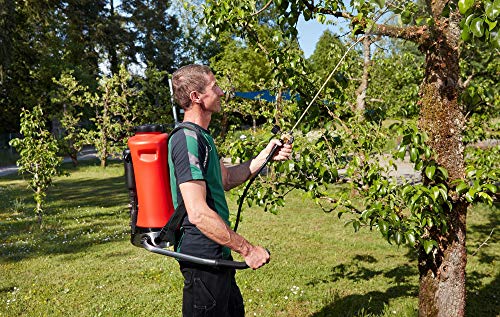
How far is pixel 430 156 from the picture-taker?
11.2ft

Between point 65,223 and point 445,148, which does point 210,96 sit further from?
point 65,223

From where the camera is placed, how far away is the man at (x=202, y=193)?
259 centimetres

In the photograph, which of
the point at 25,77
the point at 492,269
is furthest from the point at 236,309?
the point at 25,77

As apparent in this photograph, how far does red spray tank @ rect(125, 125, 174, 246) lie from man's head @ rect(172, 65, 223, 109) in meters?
0.30

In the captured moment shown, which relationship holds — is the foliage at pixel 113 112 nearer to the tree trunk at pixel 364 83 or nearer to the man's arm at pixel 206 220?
the tree trunk at pixel 364 83

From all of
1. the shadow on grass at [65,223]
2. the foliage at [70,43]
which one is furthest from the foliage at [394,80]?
the foliage at [70,43]

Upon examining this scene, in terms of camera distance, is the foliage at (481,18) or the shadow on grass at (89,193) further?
the shadow on grass at (89,193)

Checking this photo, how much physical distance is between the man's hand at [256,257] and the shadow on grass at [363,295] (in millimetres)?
2725

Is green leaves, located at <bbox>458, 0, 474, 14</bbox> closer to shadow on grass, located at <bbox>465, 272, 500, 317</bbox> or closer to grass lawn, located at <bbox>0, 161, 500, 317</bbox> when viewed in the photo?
grass lawn, located at <bbox>0, 161, 500, 317</bbox>

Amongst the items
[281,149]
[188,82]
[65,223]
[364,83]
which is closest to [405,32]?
[281,149]

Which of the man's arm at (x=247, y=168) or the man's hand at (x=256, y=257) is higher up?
the man's arm at (x=247, y=168)

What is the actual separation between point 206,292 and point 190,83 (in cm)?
137

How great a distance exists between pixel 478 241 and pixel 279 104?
18.2 feet

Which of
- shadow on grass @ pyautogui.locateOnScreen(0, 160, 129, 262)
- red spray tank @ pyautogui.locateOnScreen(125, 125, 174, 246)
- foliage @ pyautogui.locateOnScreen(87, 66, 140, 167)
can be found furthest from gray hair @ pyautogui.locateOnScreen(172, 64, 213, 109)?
foliage @ pyautogui.locateOnScreen(87, 66, 140, 167)
